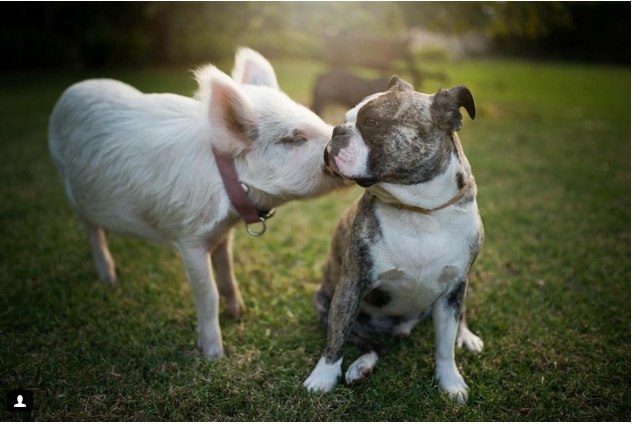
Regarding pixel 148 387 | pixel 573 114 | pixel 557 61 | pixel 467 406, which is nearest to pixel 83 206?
pixel 148 387

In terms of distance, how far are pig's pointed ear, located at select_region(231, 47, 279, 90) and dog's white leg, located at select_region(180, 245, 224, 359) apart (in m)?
0.98

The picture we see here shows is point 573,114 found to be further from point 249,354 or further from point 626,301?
point 249,354

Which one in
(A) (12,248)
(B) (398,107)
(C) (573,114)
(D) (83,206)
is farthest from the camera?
(C) (573,114)

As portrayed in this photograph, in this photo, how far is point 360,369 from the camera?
2.57 metres

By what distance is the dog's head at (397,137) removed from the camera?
6.90ft

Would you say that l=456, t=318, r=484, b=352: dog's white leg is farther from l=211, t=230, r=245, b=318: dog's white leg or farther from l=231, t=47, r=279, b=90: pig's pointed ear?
l=231, t=47, r=279, b=90: pig's pointed ear

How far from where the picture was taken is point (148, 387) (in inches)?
101

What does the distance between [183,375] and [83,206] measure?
4.09 ft

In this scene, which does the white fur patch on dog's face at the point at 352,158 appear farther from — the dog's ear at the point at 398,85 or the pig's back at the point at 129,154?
the pig's back at the point at 129,154

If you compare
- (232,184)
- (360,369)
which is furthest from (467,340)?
(232,184)

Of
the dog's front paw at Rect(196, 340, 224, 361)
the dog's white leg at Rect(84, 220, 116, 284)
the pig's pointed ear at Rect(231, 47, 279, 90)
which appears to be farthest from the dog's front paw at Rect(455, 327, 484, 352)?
the dog's white leg at Rect(84, 220, 116, 284)

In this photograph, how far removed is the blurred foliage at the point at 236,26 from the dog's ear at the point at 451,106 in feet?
22.6

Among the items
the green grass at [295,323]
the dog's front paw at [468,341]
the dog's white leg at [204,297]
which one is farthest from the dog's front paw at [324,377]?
the dog's front paw at [468,341]

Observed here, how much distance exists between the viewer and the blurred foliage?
896 cm
